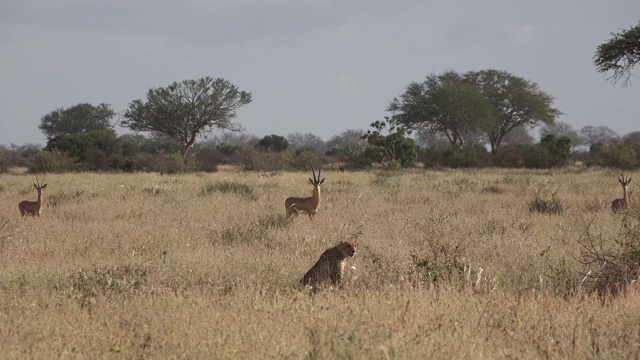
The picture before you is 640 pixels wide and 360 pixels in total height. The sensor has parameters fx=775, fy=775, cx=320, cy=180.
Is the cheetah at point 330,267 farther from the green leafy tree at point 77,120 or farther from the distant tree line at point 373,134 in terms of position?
the green leafy tree at point 77,120

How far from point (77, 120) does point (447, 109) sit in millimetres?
31579

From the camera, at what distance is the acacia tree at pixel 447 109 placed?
50.6 m

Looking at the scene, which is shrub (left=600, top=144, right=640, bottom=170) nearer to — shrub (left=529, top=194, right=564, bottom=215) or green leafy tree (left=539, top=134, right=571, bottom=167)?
green leafy tree (left=539, top=134, right=571, bottom=167)

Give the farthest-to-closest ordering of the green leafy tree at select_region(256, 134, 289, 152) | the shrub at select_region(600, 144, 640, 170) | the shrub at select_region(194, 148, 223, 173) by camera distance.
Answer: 1. the green leafy tree at select_region(256, 134, 289, 152)
2. the shrub at select_region(194, 148, 223, 173)
3. the shrub at select_region(600, 144, 640, 170)

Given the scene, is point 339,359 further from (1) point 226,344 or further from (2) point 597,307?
(2) point 597,307

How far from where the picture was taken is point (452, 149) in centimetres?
4153

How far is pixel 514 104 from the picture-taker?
54.6 meters

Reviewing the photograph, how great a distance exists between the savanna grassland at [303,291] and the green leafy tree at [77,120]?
53845mm

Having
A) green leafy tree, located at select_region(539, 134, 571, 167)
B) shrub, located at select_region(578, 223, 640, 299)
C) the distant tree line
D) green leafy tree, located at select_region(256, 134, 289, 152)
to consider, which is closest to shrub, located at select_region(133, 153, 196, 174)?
the distant tree line

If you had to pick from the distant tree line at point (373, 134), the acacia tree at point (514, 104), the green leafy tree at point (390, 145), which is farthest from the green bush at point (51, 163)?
the acacia tree at point (514, 104)

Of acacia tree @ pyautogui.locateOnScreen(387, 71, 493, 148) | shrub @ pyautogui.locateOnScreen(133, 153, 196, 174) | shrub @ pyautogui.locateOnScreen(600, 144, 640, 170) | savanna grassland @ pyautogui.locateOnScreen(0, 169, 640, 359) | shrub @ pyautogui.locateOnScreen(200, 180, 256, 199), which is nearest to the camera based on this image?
savanna grassland @ pyautogui.locateOnScreen(0, 169, 640, 359)

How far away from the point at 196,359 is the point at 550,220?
841 cm

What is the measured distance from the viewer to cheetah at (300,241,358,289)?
6.54 metres

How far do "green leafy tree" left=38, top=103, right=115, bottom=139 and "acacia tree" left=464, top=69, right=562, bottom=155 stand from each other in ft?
102
